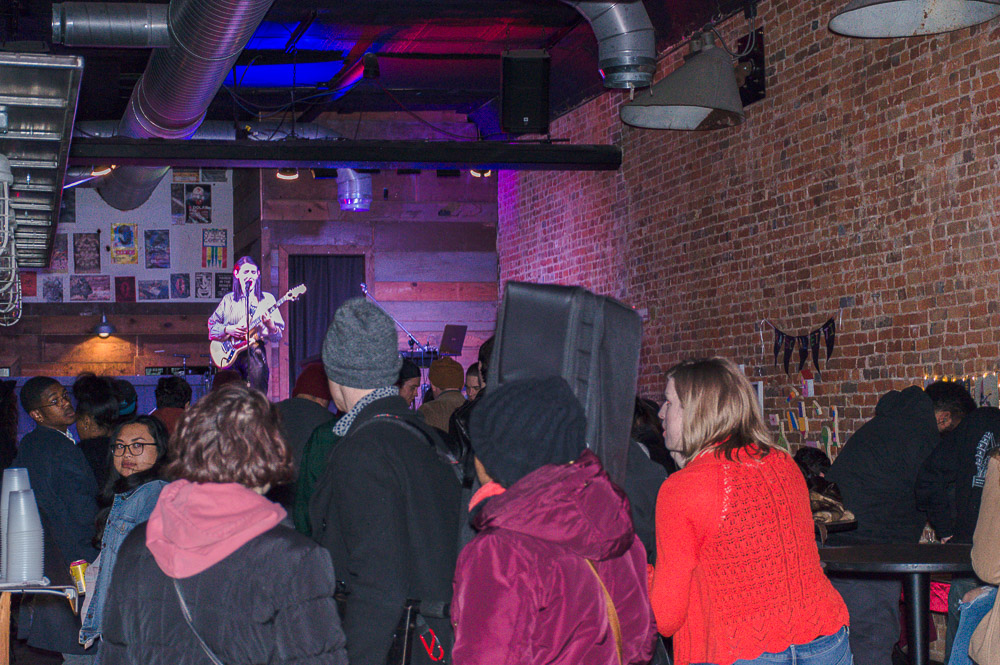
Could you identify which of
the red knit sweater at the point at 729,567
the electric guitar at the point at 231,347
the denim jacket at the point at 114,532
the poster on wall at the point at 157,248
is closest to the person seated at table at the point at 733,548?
the red knit sweater at the point at 729,567

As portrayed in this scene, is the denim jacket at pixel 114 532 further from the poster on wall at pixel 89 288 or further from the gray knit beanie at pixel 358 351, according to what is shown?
the poster on wall at pixel 89 288

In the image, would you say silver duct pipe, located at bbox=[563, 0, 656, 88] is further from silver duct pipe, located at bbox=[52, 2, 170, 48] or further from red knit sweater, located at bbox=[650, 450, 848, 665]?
red knit sweater, located at bbox=[650, 450, 848, 665]

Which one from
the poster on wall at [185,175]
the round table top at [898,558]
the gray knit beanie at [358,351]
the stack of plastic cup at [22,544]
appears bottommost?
the round table top at [898,558]

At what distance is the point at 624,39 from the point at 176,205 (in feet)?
29.9

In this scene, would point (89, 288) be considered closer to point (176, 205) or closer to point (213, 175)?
point (176, 205)

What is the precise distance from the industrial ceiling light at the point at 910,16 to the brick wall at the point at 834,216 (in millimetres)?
1136

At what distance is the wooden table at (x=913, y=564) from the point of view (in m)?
3.04

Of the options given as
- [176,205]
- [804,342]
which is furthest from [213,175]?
[804,342]

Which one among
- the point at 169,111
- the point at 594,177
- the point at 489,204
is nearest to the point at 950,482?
the point at 594,177

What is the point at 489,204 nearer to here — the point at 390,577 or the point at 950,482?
the point at 950,482

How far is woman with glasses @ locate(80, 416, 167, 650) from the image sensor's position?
2.90 metres

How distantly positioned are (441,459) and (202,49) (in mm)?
4247

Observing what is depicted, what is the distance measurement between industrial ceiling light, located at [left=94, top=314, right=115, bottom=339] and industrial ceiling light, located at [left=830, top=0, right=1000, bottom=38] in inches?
445

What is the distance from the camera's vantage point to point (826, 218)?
572 centimetres
